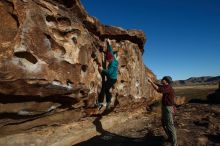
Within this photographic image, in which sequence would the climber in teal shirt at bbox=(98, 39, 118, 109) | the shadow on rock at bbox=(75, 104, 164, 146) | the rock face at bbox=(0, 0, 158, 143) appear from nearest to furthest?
the rock face at bbox=(0, 0, 158, 143) < the shadow on rock at bbox=(75, 104, 164, 146) < the climber in teal shirt at bbox=(98, 39, 118, 109)

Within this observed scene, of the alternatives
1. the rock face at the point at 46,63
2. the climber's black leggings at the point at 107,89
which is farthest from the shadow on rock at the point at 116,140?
→ the rock face at the point at 46,63

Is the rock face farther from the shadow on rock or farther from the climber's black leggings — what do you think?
the shadow on rock

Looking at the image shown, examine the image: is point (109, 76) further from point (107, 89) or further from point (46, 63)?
point (46, 63)

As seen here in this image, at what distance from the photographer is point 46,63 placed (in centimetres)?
760

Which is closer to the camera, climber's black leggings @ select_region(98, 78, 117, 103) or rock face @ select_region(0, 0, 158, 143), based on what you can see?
rock face @ select_region(0, 0, 158, 143)

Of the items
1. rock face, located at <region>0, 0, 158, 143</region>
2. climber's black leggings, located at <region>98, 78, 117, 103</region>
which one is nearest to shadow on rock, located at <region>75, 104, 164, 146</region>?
climber's black leggings, located at <region>98, 78, 117, 103</region>

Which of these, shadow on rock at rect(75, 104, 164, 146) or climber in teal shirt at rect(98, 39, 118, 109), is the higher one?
climber in teal shirt at rect(98, 39, 118, 109)

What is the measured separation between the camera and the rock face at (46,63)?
675 centimetres

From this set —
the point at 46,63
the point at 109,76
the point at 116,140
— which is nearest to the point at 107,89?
the point at 109,76

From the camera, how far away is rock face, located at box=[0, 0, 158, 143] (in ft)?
22.1

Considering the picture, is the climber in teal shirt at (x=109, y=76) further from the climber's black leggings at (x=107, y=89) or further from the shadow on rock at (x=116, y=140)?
the shadow on rock at (x=116, y=140)

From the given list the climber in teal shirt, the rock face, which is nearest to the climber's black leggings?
the climber in teal shirt

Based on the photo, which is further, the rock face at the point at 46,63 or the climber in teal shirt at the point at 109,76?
the climber in teal shirt at the point at 109,76

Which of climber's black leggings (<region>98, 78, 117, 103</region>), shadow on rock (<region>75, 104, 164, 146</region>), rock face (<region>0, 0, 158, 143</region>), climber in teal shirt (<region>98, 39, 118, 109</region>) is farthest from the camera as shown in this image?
climber's black leggings (<region>98, 78, 117, 103</region>)
